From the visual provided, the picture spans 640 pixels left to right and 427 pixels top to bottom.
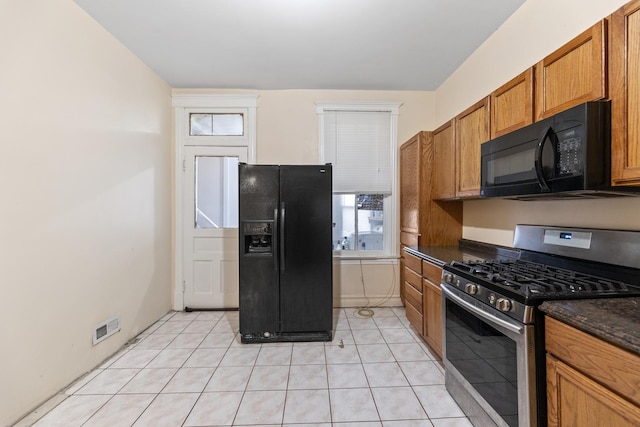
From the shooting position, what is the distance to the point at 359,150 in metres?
3.41

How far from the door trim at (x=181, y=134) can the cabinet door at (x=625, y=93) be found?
3013 mm

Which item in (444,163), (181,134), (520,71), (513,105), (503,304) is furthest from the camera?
(181,134)

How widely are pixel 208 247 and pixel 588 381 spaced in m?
3.33

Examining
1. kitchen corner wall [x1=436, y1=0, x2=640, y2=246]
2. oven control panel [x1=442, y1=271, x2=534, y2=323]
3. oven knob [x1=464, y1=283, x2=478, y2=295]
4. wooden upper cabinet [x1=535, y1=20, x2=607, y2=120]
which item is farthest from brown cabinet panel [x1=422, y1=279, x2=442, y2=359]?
wooden upper cabinet [x1=535, y1=20, x2=607, y2=120]

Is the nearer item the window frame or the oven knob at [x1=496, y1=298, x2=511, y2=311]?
the oven knob at [x1=496, y1=298, x2=511, y2=311]

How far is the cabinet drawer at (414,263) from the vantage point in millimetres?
2446

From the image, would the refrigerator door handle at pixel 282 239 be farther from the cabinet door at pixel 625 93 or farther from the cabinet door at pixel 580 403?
the cabinet door at pixel 625 93

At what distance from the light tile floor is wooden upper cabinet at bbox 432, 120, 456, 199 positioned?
142 centimetres

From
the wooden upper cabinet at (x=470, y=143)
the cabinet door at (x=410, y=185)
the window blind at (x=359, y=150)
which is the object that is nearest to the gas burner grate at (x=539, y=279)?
the wooden upper cabinet at (x=470, y=143)

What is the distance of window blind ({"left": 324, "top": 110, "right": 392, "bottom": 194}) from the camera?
3391mm

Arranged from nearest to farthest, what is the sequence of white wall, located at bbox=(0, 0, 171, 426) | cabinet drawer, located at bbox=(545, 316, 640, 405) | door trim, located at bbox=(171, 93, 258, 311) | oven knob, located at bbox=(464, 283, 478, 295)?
cabinet drawer, located at bbox=(545, 316, 640, 405), oven knob, located at bbox=(464, 283, 478, 295), white wall, located at bbox=(0, 0, 171, 426), door trim, located at bbox=(171, 93, 258, 311)

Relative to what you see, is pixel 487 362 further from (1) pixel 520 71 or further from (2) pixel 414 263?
(1) pixel 520 71

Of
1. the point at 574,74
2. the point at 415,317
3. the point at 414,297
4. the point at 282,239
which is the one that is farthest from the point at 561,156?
the point at 282,239

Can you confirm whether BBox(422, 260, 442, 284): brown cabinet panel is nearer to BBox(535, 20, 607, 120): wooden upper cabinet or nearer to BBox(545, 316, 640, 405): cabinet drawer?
BBox(545, 316, 640, 405): cabinet drawer
